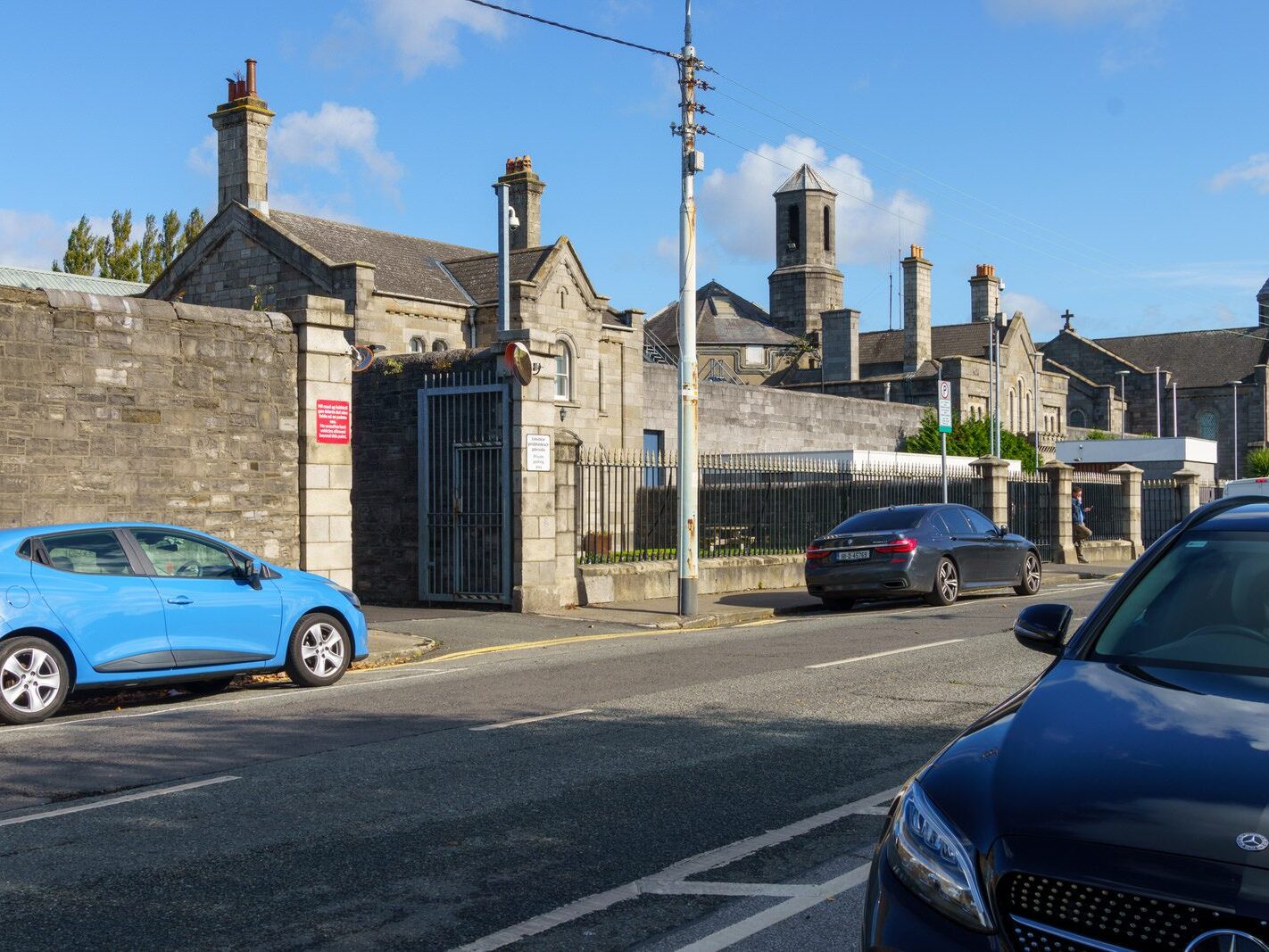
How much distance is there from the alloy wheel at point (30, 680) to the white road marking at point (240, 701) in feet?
0.56

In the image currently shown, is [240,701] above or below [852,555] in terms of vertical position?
Answer: below

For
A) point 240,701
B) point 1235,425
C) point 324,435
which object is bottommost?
point 240,701

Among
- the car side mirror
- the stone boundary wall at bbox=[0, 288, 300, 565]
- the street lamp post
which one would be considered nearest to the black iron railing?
the stone boundary wall at bbox=[0, 288, 300, 565]

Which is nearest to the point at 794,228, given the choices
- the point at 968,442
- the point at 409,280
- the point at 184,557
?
the point at 968,442

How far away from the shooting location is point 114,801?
23.2 ft

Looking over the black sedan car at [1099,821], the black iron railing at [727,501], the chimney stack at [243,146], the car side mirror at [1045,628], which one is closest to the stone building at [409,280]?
the chimney stack at [243,146]

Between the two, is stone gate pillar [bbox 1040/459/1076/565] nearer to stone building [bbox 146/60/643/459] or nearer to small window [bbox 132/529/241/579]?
stone building [bbox 146/60/643/459]

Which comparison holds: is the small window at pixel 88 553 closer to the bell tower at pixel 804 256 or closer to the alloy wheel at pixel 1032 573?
the alloy wheel at pixel 1032 573

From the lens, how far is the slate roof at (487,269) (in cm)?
3662

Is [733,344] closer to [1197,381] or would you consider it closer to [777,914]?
[1197,381]

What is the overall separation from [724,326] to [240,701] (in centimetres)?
7446

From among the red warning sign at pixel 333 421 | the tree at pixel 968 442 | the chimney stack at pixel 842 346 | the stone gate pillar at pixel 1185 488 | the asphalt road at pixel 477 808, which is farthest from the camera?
the chimney stack at pixel 842 346

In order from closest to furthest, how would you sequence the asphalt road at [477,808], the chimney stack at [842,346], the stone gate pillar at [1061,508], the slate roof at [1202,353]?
the asphalt road at [477,808]
the stone gate pillar at [1061,508]
the chimney stack at [842,346]
the slate roof at [1202,353]

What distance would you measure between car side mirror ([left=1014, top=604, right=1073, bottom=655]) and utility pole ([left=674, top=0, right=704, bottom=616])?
13270 mm
